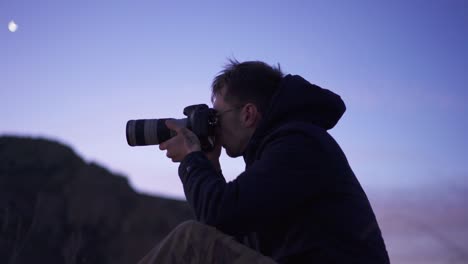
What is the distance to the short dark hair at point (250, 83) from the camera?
2.39 m

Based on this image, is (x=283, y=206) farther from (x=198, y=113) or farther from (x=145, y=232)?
(x=145, y=232)

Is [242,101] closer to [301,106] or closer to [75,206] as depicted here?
[301,106]

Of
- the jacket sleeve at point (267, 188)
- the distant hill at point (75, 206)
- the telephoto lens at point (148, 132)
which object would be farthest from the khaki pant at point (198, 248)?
the distant hill at point (75, 206)

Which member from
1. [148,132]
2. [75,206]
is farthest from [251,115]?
[75,206]

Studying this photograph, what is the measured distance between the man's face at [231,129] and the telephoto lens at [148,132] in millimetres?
194

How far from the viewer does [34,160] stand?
1042cm

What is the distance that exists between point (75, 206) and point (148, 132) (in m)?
7.63

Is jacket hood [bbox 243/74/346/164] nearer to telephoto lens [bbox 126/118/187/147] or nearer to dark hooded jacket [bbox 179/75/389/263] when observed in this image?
dark hooded jacket [bbox 179/75/389/263]

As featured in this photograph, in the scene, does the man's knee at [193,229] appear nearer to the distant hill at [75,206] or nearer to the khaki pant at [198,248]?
the khaki pant at [198,248]

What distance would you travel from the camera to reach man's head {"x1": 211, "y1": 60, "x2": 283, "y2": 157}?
7.75ft

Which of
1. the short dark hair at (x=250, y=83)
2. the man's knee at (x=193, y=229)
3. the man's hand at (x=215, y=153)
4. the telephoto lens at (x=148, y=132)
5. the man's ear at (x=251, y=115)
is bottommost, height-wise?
the man's knee at (x=193, y=229)

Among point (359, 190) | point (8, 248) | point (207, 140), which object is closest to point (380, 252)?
point (359, 190)

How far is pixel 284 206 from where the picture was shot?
1.82 m

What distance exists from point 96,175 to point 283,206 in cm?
977
